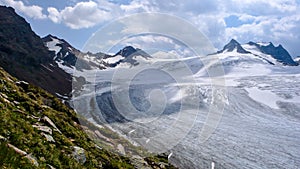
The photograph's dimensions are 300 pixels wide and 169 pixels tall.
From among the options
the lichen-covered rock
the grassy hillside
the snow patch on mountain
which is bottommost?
the lichen-covered rock

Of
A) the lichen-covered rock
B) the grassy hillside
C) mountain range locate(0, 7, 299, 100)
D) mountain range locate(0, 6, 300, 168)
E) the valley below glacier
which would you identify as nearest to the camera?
the grassy hillside

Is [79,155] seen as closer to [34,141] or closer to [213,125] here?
[34,141]

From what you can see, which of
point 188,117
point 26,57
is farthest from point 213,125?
point 26,57

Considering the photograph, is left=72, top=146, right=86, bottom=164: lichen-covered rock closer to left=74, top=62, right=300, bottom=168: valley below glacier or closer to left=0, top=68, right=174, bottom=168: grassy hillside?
left=0, top=68, right=174, bottom=168: grassy hillside

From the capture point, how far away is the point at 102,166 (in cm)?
1150

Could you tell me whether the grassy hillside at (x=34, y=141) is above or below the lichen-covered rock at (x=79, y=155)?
above

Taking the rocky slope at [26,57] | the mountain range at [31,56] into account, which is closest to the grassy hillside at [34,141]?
the mountain range at [31,56]

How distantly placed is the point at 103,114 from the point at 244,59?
13499 cm

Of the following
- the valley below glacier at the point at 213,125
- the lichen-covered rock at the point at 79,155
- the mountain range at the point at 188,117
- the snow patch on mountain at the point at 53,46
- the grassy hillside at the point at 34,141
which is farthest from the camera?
the snow patch on mountain at the point at 53,46

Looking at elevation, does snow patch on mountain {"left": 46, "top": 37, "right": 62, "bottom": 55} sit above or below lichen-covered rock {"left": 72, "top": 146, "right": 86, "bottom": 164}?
above

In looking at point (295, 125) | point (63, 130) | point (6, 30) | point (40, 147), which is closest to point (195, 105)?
point (295, 125)

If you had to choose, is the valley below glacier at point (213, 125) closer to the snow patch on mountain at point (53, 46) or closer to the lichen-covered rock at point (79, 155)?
the lichen-covered rock at point (79, 155)

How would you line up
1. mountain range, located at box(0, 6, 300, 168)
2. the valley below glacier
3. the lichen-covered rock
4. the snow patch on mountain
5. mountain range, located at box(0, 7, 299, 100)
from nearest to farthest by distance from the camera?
the lichen-covered rock → mountain range, located at box(0, 6, 300, 168) → the valley below glacier → mountain range, located at box(0, 7, 299, 100) → the snow patch on mountain

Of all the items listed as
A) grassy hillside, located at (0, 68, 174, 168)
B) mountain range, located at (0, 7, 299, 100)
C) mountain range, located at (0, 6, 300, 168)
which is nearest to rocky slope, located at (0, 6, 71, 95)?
mountain range, located at (0, 7, 299, 100)
